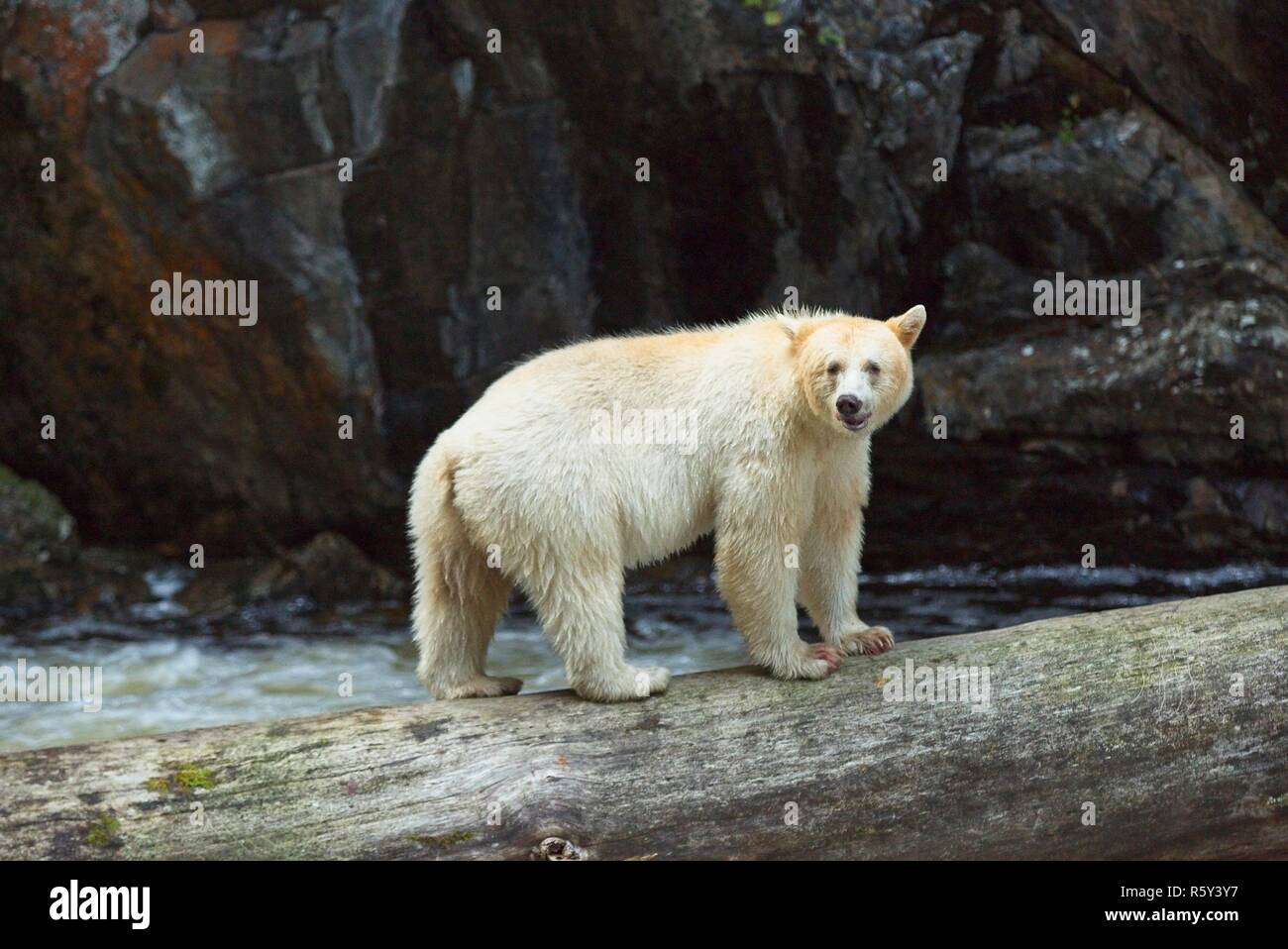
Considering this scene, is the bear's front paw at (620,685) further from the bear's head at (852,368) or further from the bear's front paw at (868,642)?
the bear's head at (852,368)

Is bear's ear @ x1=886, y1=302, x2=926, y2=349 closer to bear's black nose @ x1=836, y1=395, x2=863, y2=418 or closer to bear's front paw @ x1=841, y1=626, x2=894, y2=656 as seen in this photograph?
bear's black nose @ x1=836, y1=395, x2=863, y2=418

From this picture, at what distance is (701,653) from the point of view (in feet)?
32.7

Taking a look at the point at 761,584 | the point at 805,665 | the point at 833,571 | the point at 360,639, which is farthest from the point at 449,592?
the point at 360,639

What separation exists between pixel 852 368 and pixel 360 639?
6.34 metres

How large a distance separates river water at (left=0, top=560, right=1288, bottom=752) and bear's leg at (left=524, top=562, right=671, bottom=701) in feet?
13.5

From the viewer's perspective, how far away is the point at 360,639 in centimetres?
1051

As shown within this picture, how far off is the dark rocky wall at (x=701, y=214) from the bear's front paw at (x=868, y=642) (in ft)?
17.5

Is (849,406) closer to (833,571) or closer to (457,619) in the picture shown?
(833,571)

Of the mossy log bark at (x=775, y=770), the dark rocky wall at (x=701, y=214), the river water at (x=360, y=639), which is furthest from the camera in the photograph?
the dark rocky wall at (x=701, y=214)

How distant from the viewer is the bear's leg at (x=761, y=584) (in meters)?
5.38

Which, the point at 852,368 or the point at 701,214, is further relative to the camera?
the point at 701,214

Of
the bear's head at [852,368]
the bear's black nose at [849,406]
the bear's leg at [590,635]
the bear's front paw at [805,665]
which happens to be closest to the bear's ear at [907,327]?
the bear's head at [852,368]

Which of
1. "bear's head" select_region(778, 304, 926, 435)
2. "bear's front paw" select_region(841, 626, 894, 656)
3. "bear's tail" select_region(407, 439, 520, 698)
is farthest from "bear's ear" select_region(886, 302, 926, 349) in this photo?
"bear's tail" select_region(407, 439, 520, 698)

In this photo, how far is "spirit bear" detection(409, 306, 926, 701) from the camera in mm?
5184
